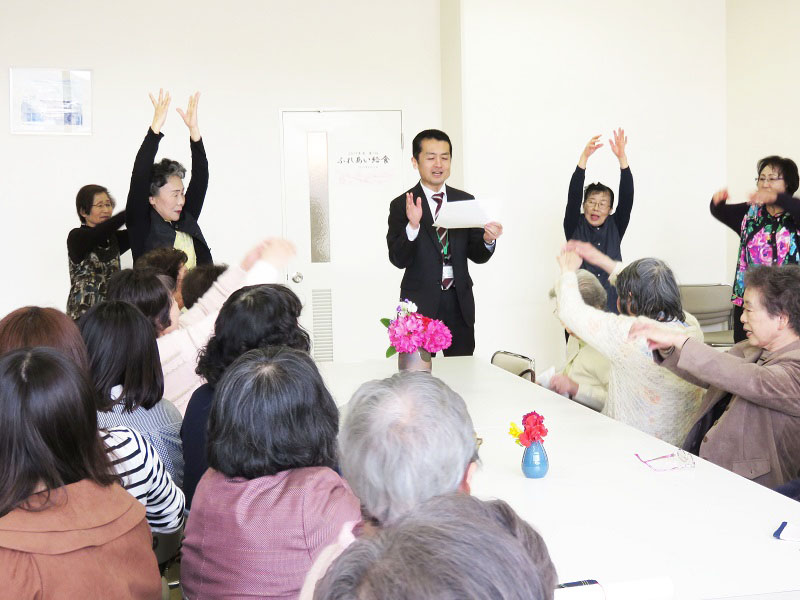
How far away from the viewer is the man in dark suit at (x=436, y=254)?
4.38m

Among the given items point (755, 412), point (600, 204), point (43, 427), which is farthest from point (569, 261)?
point (600, 204)

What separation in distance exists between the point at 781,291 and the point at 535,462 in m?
0.98

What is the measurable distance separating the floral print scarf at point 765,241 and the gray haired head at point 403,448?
379 centimetres

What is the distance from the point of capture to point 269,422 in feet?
5.24

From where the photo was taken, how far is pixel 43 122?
19.7 feet

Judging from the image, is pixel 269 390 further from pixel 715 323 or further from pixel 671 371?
pixel 715 323

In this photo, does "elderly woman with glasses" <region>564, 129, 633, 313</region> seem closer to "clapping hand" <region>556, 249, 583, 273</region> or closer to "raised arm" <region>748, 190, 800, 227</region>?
"raised arm" <region>748, 190, 800, 227</region>

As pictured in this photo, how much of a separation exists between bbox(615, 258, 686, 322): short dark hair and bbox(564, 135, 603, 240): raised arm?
2.68 meters

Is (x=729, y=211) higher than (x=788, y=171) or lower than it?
lower

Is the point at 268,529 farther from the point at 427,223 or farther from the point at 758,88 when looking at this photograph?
the point at 758,88

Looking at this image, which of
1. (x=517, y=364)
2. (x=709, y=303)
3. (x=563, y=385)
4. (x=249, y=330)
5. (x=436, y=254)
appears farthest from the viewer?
(x=709, y=303)

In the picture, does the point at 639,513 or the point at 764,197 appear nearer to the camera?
the point at 639,513

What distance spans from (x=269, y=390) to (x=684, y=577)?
2.78 ft

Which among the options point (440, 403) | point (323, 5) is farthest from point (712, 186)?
point (440, 403)
